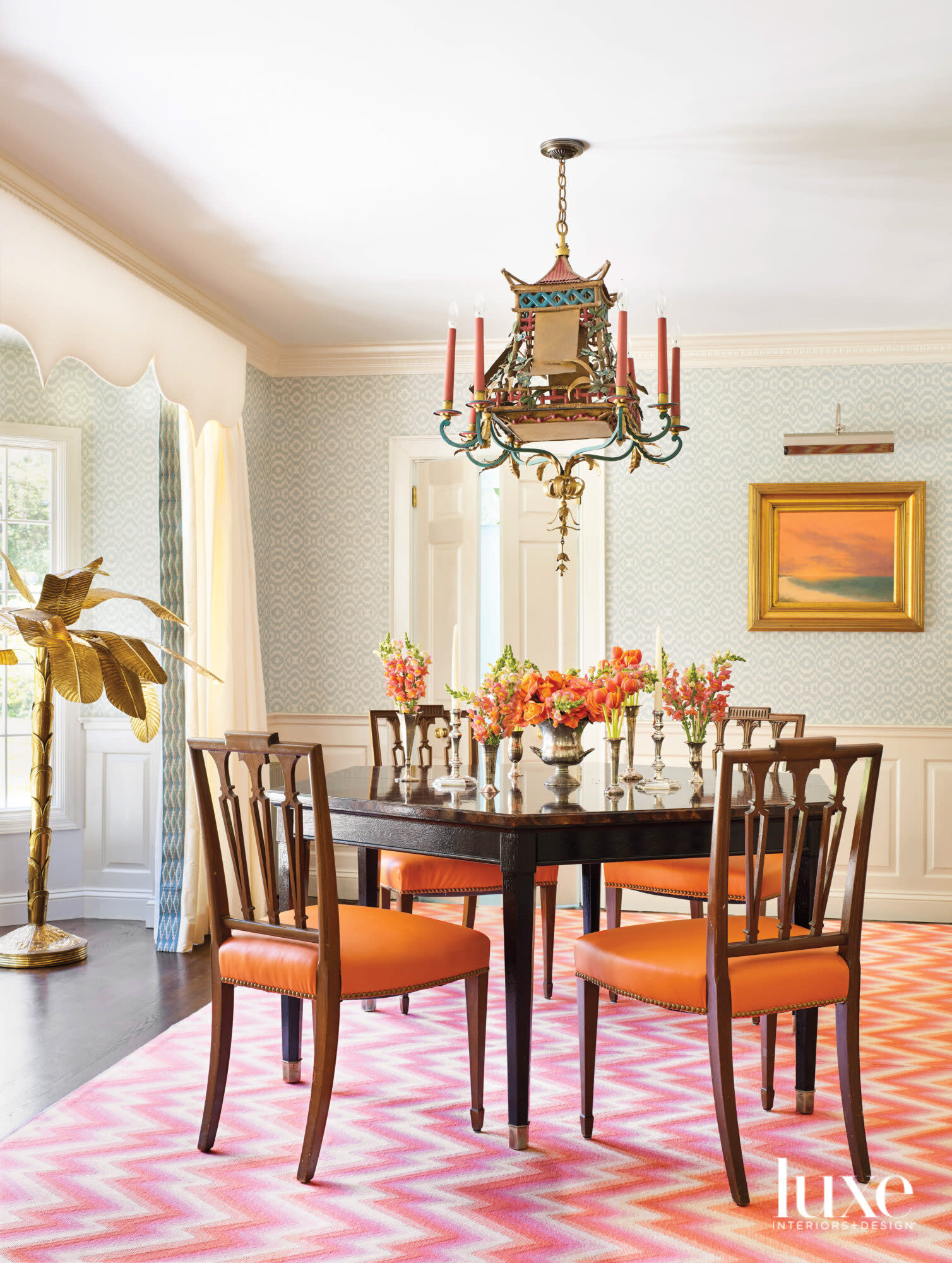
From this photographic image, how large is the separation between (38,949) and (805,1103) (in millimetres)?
2907

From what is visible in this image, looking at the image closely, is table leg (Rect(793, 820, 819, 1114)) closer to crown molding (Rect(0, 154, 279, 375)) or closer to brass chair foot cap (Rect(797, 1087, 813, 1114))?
brass chair foot cap (Rect(797, 1087, 813, 1114))

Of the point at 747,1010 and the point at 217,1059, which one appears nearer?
the point at 747,1010

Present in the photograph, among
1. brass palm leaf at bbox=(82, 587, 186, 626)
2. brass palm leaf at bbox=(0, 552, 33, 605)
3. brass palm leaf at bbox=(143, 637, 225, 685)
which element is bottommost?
brass palm leaf at bbox=(143, 637, 225, 685)

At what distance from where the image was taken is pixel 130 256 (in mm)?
4156

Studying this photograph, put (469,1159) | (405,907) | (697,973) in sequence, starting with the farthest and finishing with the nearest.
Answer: (405,907) < (469,1159) < (697,973)

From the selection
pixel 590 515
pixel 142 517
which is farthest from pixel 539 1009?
pixel 142 517

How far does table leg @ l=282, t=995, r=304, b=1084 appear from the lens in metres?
3.04

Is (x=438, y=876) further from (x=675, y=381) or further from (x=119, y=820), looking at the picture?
(x=119, y=820)

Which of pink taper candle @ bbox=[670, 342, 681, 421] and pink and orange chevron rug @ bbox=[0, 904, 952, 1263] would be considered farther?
pink taper candle @ bbox=[670, 342, 681, 421]

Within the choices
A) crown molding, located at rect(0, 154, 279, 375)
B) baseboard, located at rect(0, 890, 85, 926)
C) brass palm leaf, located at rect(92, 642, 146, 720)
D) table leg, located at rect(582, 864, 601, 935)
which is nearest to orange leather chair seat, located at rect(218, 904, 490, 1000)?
table leg, located at rect(582, 864, 601, 935)

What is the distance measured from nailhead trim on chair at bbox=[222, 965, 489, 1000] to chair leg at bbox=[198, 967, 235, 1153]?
0.03 meters

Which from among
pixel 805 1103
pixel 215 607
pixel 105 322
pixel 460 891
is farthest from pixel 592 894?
pixel 105 322

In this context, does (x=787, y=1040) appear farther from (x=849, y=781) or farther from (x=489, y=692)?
(x=849, y=781)

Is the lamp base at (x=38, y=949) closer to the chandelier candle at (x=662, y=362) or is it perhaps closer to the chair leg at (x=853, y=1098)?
the chair leg at (x=853, y=1098)
